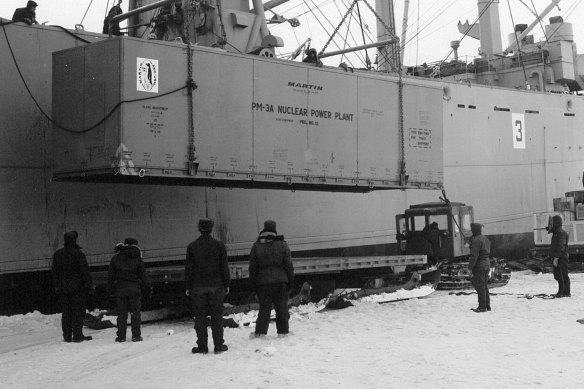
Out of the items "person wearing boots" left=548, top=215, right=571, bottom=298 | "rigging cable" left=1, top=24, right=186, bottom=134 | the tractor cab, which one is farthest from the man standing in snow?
"rigging cable" left=1, top=24, right=186, bottom=134

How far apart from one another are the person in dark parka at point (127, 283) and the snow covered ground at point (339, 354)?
34cm

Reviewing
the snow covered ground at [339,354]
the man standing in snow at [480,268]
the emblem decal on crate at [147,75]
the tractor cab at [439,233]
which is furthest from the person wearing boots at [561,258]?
the emblem decal on crate at [147,75]

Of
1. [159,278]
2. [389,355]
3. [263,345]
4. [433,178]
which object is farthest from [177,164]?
[433,178]

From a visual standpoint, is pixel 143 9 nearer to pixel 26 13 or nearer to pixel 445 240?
pixel 26 13

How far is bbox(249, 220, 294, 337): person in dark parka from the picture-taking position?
10477 mm

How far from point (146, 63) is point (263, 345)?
5044 millimetres

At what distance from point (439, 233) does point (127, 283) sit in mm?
8786

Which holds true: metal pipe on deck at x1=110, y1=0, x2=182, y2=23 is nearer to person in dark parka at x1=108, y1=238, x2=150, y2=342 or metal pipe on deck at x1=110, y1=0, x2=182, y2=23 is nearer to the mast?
person in dark parka at x1=108, y1=238, x2=150, y2=342

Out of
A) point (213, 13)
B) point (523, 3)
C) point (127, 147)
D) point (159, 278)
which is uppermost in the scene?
point (523, 3)

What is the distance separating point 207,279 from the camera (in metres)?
9.52

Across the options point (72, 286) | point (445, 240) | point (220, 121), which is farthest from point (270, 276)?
point (445, 240)

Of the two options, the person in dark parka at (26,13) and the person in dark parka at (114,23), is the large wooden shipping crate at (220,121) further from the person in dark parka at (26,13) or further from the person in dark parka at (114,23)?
the person in dark parka at (114,23)

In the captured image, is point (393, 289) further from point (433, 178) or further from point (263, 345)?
point (263, 345)

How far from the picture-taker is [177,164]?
12445 millimetres
